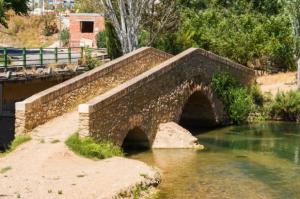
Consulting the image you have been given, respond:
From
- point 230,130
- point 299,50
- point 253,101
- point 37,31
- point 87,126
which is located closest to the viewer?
point 87,126

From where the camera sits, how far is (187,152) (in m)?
24.2

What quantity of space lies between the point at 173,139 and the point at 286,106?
9.72m

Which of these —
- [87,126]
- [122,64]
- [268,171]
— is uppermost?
[122,64]

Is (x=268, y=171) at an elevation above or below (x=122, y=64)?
below

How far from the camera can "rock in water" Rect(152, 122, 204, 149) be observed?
24.8 meters

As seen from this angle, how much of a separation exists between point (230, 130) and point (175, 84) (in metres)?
4.72

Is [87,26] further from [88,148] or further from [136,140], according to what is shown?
[88,148]

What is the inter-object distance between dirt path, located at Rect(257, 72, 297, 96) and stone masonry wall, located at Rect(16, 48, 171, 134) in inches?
302

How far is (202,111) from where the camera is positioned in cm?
3169

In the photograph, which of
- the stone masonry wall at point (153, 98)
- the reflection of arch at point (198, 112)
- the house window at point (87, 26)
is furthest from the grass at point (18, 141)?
the house window at point (87, 26)

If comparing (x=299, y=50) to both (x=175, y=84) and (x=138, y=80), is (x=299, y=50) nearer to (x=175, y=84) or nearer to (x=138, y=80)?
(x=175, y=84)

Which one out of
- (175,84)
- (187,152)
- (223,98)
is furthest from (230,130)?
(187,152)

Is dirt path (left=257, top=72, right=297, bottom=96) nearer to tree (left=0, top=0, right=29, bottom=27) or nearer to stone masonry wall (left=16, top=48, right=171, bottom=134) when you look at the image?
stone masonry wall (left=16, top=48, right=171, bottom=134)

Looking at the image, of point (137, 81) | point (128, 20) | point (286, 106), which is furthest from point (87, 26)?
point (137, 81)
